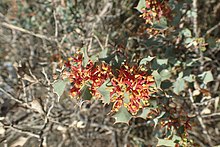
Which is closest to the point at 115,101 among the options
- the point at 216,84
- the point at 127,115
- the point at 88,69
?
the point at 127,115

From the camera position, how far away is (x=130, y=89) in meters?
1.32

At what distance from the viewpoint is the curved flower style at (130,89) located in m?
1.31

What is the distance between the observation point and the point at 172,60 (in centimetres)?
196

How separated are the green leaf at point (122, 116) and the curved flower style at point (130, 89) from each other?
16mm

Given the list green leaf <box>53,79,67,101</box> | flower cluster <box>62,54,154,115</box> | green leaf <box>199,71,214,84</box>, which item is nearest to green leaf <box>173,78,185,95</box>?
green leaf <box>199,71,214,84</box>

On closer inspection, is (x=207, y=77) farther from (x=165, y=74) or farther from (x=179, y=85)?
(x=165, y=74)

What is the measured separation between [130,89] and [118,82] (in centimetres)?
6

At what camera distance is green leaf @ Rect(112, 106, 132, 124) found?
129 centimetres

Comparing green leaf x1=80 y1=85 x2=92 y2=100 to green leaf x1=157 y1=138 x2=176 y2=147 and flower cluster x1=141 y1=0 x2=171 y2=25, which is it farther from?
flower cluster x1=141 y1=0 x2=171 y2=25

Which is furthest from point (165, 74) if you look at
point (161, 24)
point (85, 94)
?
point (85, 94)

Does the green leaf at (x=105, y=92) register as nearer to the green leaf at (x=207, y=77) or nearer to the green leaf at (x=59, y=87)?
the green leaf at (x=59, y=87)

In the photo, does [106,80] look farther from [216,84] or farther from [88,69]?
[216,84]

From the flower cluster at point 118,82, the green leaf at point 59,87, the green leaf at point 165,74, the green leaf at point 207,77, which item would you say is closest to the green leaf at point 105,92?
the flower cluster at point 118,82

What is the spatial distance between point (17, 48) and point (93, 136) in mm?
1429
